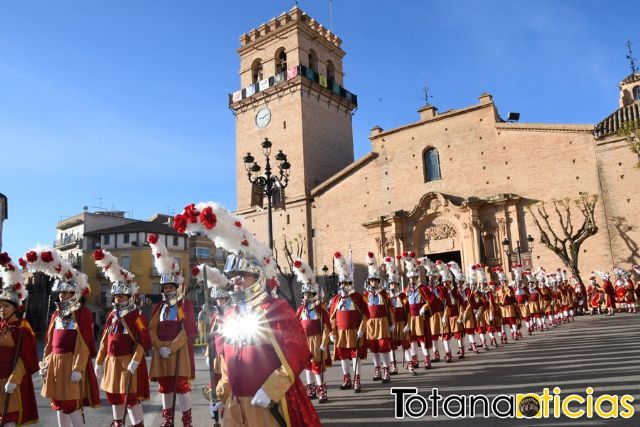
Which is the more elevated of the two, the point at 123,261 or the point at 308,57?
the point at 308,57

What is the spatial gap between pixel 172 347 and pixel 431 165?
28.2 meters

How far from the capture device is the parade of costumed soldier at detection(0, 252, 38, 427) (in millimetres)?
5973

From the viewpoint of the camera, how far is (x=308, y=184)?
118 ft

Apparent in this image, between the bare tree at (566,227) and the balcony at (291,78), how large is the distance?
18518 mm

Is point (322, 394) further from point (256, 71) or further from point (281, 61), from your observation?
point (256, 71)

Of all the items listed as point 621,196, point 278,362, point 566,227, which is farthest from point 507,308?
point 621,196

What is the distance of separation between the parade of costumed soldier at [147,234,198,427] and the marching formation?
2 cm

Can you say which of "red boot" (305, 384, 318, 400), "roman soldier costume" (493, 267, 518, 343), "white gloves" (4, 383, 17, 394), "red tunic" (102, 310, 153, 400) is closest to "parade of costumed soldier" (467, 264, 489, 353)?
"roman soldier costume" (493, 267, 518, 343)

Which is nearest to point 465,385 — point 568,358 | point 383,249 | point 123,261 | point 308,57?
point 568,358

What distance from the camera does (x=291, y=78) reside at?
119 feet

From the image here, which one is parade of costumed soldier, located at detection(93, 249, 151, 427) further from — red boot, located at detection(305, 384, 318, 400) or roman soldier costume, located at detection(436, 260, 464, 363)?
roman soldier costume, located at detection(436, 260, 464, 363)

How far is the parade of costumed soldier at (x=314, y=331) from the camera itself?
8.26 metres

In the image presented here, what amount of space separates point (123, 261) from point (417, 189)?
2924cm

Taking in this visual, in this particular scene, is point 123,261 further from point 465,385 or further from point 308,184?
point 465,385
